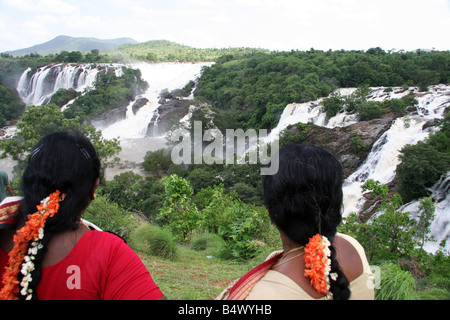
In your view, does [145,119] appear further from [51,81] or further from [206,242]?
[206,242]

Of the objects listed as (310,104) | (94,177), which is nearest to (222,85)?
(310,104)

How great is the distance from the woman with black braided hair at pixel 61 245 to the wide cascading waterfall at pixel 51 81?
115 feet

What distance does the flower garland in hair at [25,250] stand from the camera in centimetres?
109

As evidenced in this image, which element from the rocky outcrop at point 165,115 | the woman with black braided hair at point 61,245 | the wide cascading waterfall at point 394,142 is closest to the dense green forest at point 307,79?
the wide cascading waterfall at point 394,142

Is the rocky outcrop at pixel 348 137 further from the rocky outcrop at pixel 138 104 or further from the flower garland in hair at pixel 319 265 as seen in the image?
the rocky outcrop at pixel 138 104

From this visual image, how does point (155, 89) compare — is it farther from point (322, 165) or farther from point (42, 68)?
point (322, 165)

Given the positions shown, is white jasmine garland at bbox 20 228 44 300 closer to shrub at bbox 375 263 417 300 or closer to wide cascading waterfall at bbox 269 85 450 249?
shrub at bbox 375 263 417 300

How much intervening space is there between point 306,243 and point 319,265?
127 millimetres

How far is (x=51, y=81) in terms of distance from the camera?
33.3 meters

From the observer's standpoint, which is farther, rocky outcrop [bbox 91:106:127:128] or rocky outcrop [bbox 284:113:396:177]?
rocky outcrop [bbox 91:106:127:128]

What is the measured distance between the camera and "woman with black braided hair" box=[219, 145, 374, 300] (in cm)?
107

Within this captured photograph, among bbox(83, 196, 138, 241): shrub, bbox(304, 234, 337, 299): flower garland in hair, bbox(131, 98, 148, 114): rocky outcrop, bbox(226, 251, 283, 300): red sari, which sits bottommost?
bbox(83, 196, 138, 241): shrub

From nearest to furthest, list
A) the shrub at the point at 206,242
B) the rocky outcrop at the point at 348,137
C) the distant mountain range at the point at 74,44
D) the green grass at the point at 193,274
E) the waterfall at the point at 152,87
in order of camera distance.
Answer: the green grass at the point at 193,274 → the shrub at the point at 206,242 → the rocky outcrop at the point at 348,137 → the waterfall at the point at 152,87 → the distant mountain range at the point at 74,44

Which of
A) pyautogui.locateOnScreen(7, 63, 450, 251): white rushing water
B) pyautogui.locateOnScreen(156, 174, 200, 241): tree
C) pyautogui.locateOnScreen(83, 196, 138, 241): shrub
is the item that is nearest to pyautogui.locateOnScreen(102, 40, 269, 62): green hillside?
pyautogui.locateOnScreen(7, 63, 450, 251): white rushing water
